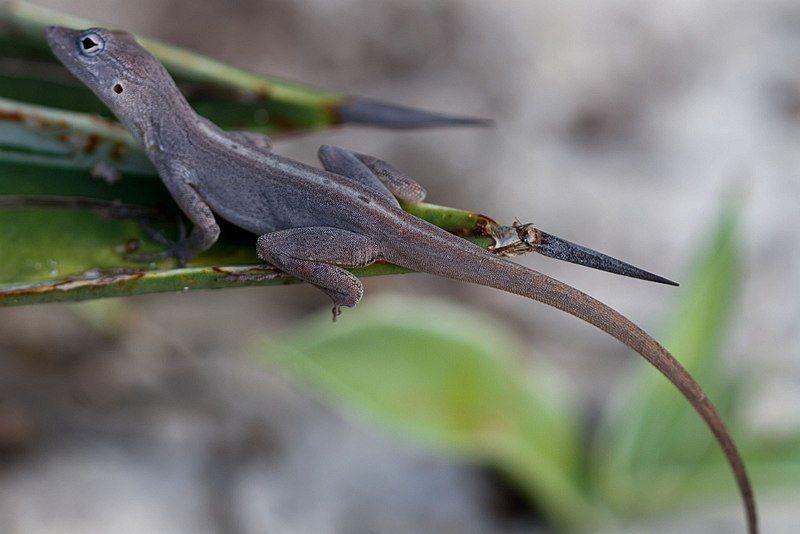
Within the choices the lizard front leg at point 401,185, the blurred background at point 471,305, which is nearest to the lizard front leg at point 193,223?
the lizard front leg at point 401,185

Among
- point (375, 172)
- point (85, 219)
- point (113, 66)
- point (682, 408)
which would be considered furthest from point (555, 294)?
point (682, 408)

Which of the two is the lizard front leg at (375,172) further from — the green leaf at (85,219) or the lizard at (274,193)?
the green leaf at (85,219)

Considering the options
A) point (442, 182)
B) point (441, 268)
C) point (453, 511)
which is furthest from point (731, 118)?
point (441, 268)

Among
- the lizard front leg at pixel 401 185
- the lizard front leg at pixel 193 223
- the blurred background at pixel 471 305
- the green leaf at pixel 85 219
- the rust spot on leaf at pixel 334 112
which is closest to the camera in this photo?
the green leaf at pixel 85 219

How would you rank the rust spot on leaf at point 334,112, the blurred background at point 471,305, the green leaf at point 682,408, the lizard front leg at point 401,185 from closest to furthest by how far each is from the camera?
the rust spot on leaf at point 334,112
the lizard front leg at point 401,185
the green leaf at point 682,408
the blurred background at point 471,305

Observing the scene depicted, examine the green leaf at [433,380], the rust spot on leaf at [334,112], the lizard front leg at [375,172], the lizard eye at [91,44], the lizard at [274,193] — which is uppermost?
the rust spot on leaf at [334,112]

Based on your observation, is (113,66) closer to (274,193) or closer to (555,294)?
(274,193)

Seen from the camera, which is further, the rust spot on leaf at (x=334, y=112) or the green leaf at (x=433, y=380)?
the green leaf at (x=433, y=380)
